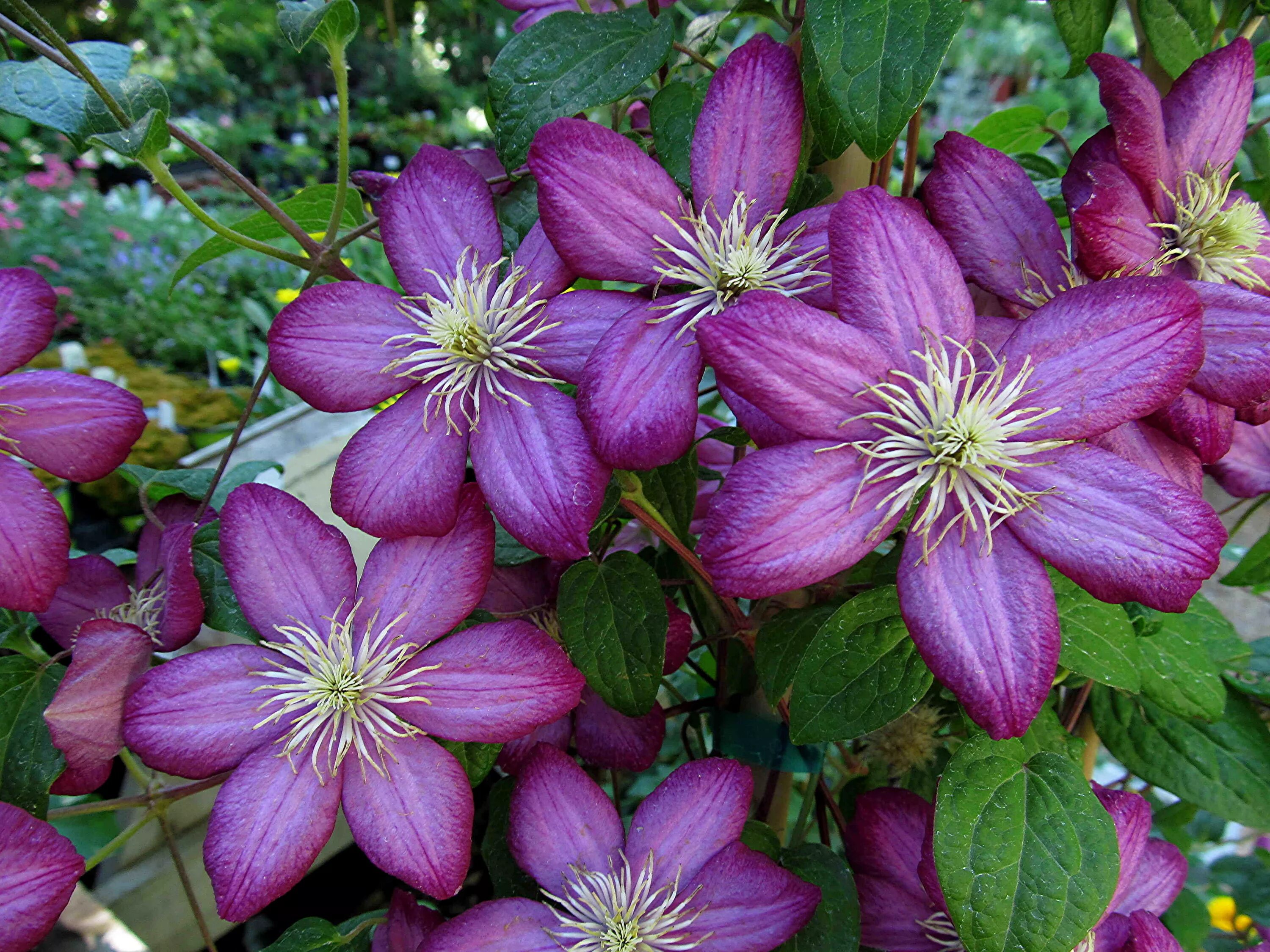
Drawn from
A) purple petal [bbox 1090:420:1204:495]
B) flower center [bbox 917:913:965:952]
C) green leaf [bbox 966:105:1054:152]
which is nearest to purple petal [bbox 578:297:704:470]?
purple petal [bbox 1090:420:1204:495]

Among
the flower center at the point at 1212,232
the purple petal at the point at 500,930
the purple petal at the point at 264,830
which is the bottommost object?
the purple petal at the point at 500,930

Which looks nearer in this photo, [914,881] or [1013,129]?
[914,881]

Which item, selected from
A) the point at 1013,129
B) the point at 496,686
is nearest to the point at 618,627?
the point at 496,686

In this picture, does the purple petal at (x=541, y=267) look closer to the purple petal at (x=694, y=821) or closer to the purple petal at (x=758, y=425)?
the purple petal at (x=758, y=425)

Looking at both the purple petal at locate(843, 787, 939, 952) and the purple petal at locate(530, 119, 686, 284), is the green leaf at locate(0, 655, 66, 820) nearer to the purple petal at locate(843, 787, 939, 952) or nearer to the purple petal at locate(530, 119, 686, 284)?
the purple petal at locate(530, 119, 686, 284)

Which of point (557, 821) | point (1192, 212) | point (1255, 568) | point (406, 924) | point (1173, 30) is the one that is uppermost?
point (1173, 30)

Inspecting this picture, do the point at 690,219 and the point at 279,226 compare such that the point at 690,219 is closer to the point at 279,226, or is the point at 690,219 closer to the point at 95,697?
the point at 279,226

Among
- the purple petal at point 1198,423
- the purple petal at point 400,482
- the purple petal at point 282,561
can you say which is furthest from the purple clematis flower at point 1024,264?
the purple petal at point 282,561
